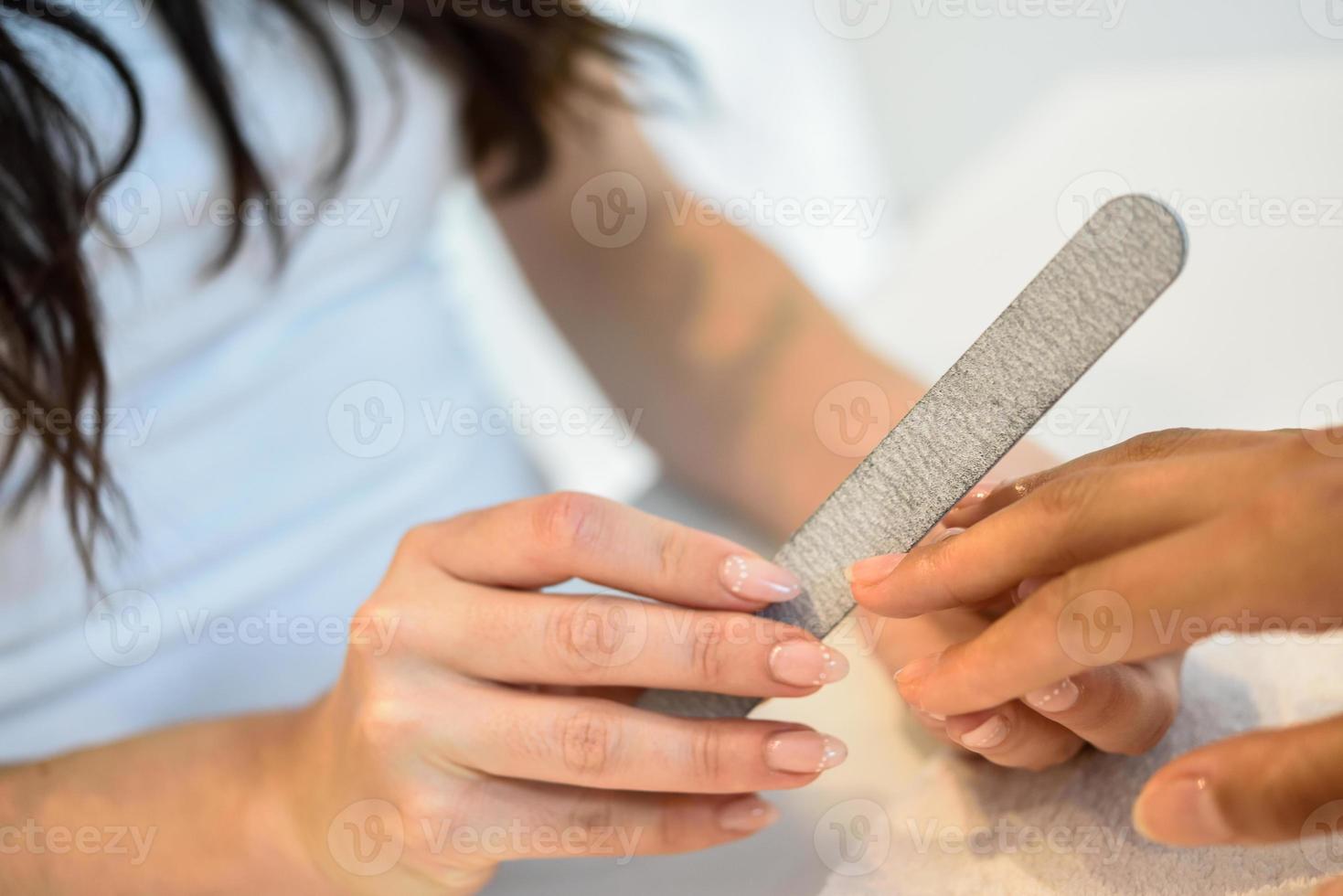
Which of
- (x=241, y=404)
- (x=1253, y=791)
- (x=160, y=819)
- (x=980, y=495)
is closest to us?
(x=1253, y=791)

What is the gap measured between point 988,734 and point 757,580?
9 centimetres

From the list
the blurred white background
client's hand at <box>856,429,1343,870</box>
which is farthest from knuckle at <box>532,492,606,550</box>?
the blurred white background

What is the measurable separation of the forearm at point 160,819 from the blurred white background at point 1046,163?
0.37 m

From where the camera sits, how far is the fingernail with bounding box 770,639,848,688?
34cm

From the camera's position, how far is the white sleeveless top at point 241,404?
21.9 inches

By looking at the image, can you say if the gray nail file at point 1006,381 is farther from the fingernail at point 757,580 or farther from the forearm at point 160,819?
the forearm at point 160,819

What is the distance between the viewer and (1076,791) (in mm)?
375

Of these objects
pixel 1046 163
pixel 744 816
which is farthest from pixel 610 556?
pixel 1046 163

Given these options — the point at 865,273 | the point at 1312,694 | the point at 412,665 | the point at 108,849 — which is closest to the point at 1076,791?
the point at 1312,694

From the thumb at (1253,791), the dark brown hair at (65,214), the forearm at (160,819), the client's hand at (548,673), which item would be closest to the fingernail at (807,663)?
the client's hand at (548,673)

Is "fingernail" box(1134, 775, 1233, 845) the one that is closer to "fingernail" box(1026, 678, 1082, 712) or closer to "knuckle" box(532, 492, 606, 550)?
"fingernail" box(1026, 678, 1082, 712)

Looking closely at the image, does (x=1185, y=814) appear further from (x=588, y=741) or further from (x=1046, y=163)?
(x=1046, y=163)

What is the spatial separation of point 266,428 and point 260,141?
0.58 feet

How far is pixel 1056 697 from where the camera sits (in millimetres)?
307
